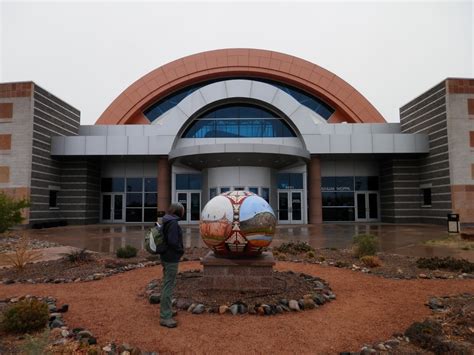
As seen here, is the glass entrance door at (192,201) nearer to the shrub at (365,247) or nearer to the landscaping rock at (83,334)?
the shrub at (365,247)

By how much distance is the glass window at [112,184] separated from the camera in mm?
30156

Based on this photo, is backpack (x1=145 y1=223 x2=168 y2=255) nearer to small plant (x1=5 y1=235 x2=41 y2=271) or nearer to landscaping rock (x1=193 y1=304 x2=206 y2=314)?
landscaping rock (x1=193 y1=304 x2=206 y2=314)

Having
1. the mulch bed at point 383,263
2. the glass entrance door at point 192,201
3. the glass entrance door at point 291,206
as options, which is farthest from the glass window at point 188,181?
the mulch bed at point 383,263

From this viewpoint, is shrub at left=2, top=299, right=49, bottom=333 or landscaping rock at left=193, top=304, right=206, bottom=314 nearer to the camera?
shrub at left=2, top=299, right=49, bottom=333

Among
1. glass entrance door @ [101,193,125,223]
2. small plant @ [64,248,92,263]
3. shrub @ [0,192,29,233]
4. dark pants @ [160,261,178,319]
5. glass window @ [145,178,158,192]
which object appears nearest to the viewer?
dark pants @ [160,261,178,319]

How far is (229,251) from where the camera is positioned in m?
6.72

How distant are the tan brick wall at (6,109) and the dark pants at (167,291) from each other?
24.0 metres

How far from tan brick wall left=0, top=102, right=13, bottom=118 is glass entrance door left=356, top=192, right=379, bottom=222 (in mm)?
28460

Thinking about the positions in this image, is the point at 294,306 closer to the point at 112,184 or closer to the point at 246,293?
the point at 246,293

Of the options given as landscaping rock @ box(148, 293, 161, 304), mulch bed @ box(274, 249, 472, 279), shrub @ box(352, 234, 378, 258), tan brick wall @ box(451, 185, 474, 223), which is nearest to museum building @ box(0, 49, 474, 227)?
tan brick wall @ box(451, 185, 474, 223)

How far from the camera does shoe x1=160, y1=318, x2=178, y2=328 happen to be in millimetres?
4824

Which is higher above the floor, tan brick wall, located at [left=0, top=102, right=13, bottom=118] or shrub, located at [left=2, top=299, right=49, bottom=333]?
tan brick wall, located at [left=0, top=102, right=13, bottom=118]

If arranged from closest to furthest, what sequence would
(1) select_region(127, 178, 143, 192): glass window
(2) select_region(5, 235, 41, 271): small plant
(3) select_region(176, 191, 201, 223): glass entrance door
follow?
(2) select_region(5, 235, 41, 271): small plant
(3) select_region(176, 191, 201, 223): glass entrance door
(1) select_region(127, 178, 143, 192): glass window

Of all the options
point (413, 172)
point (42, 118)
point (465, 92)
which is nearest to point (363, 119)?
point (413, 172)
